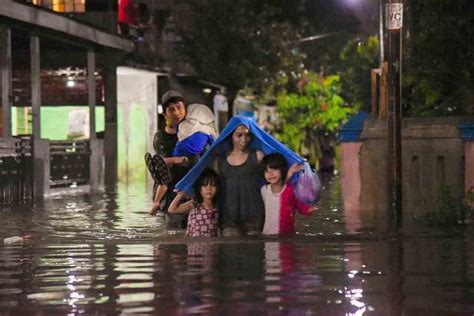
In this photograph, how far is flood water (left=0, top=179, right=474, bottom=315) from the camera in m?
8.61

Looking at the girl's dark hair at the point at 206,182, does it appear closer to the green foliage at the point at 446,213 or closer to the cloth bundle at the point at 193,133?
the cloth bundle at the point at 193,133

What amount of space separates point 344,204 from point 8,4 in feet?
23.4

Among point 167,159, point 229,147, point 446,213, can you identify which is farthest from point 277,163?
point 446,213

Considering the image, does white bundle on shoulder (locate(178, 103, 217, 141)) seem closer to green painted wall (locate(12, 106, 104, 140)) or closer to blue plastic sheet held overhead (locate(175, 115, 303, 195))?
blue plastic sheet held overhead (locate(175, 115, 303, 195))

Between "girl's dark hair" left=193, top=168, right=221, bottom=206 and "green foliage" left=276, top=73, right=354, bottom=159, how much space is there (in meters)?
33.5

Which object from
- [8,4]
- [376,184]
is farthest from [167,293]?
[8,4]

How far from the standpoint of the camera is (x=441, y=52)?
19.0m

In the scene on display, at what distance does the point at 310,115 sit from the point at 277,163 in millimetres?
35573

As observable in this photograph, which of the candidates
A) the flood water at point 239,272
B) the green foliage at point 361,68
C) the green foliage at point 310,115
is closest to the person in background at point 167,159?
the flood water at point 239,272

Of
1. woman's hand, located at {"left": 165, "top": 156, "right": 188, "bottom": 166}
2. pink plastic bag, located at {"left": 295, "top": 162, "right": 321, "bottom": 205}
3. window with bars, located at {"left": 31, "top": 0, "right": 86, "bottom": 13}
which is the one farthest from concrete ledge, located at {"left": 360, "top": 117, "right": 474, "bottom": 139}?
window with bars, located at {"left": 31, "top": 0, "right": 86, "bottom": 13}

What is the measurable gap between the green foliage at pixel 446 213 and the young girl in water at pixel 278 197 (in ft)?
9.54

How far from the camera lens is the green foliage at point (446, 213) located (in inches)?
620

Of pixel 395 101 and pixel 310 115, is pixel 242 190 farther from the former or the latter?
pixel 310 115

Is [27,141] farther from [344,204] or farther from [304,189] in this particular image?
[304,189]
